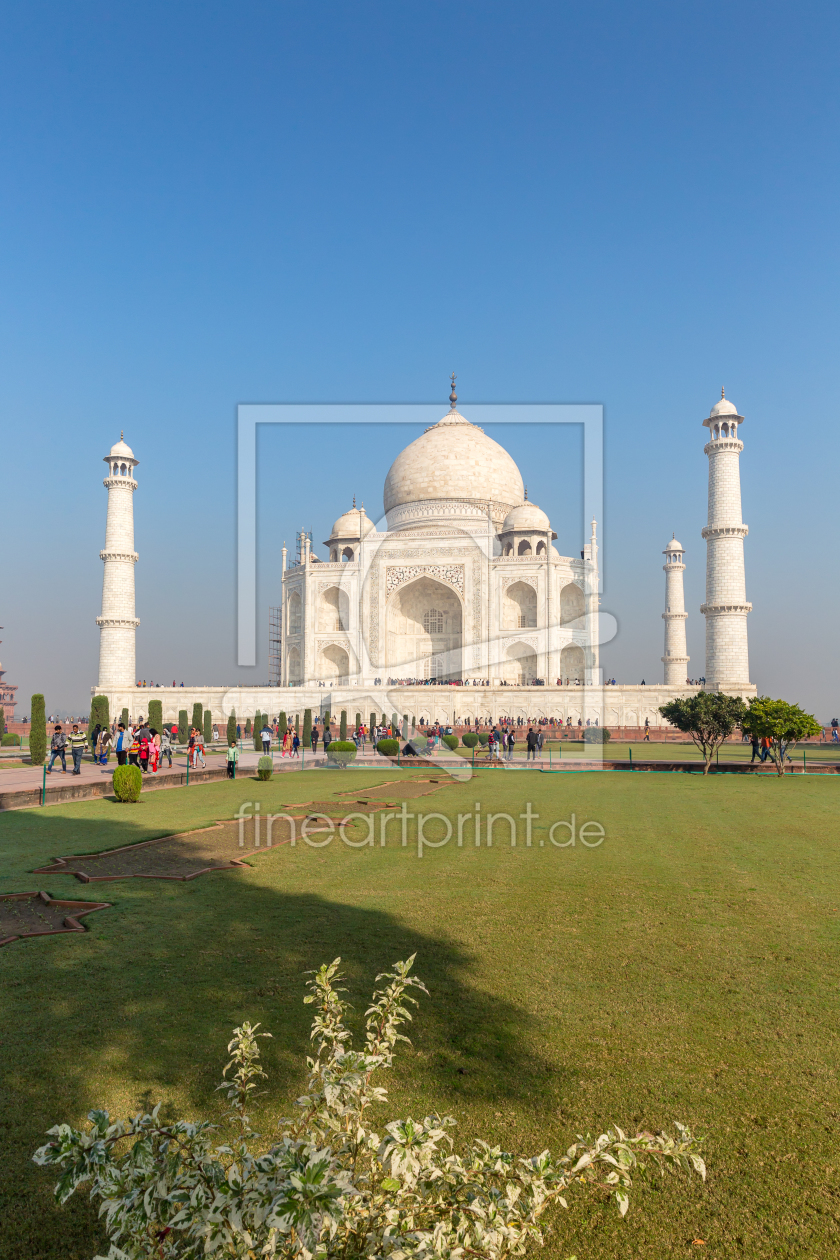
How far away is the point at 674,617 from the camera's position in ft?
139

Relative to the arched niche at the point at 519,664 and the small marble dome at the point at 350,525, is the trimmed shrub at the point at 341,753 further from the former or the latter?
the small marble dome at the point at 350,525

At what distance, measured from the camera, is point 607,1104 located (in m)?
2.81

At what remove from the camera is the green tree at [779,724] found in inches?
675

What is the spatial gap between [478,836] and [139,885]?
3.67 meters

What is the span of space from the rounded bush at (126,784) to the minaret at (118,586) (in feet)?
82.6

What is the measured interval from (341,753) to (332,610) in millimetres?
22287

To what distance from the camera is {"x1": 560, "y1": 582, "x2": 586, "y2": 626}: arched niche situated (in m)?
40.0

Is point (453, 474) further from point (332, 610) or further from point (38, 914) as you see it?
point (38, 914)

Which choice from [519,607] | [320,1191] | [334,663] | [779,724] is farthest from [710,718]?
[334,663]

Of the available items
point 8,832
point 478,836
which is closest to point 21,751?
point 8,832

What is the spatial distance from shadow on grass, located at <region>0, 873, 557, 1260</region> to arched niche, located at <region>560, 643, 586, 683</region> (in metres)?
34.9

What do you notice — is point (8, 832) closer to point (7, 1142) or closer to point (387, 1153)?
point (7, 1142)

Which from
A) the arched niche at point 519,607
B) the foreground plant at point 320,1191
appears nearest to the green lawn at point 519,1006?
the foreground plant at point 320,1191

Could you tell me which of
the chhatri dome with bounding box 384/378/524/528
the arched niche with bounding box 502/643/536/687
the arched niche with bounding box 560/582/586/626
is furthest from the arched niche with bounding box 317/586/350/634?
the arched niche with bounding box 560/582/586/626
